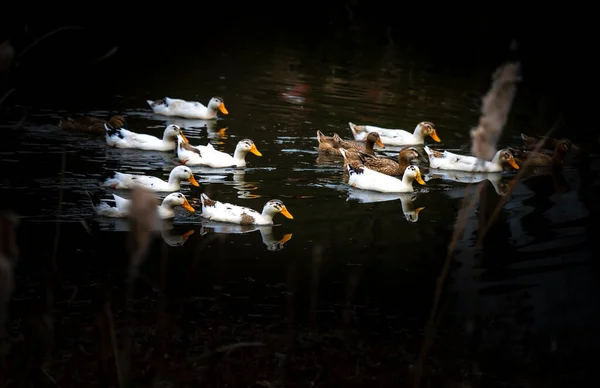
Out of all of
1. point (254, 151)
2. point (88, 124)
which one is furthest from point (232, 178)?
point (88, 124)

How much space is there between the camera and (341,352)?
6.62 metres

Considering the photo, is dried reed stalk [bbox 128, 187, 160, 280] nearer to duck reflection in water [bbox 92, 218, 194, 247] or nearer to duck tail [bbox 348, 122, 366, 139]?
duck reflection in water [bbox 92, 218, 194, 247]

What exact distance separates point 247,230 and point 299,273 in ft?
4.98

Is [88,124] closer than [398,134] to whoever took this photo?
Yes

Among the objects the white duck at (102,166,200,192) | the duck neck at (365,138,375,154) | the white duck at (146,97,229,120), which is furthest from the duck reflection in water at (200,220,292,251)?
the white duck at (146,97,229,120)

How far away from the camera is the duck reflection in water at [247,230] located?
9289 millimetres

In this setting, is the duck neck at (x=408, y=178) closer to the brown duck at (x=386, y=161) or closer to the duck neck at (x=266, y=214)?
the brown duck at (x=386, y=161)

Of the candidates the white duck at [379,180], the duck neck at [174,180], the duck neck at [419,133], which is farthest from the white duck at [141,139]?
the duck neck at [419,133]

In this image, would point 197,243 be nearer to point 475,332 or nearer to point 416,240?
point 416,240

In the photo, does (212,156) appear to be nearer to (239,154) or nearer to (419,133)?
(239,154)

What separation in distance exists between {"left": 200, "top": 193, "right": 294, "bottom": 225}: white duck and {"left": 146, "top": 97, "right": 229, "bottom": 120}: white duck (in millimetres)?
5653

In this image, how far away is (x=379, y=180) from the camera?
463 inches

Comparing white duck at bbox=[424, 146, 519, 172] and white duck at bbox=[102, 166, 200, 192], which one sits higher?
white duck at bbox=[424, 146, 519, 172]

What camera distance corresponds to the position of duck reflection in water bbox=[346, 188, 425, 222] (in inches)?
433
